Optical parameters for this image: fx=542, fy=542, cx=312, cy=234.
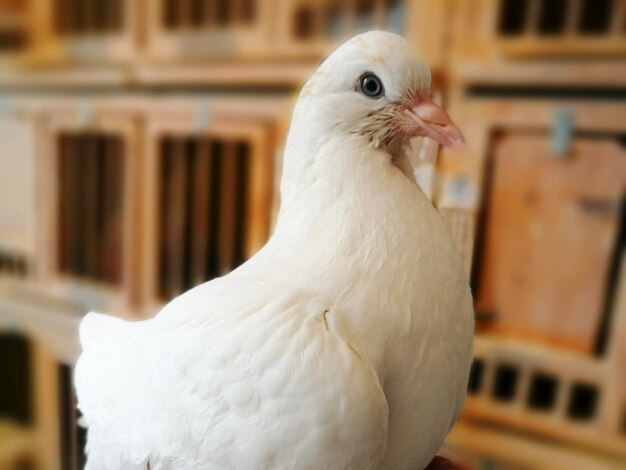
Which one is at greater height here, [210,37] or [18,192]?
[210,37]

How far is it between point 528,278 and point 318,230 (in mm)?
545

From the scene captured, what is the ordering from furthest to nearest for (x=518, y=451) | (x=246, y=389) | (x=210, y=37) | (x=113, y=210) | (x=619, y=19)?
(x=113, y=210)
(x=210, y=37)
(x=518, y=451)
(x=619, y=19)
(x=246, y=389)

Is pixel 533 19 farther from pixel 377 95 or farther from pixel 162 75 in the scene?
pixel 162 75

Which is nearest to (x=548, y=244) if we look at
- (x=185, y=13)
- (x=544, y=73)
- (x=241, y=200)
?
(x=544, y=73)

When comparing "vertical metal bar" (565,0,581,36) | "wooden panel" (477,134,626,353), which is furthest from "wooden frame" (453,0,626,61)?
"wooden panel" (477,134,626,353)

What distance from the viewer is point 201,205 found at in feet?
3.46

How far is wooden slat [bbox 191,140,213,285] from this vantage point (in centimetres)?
104

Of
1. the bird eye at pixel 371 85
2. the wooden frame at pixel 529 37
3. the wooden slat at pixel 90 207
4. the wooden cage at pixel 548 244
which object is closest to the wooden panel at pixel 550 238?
the wooden cage at pixel 548 244

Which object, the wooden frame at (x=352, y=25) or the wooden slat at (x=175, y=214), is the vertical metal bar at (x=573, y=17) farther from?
the wooden slat at (x=175, y=214)

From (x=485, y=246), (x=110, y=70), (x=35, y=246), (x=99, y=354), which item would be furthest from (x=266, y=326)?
(x=35, y=246)

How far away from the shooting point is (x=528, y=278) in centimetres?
82

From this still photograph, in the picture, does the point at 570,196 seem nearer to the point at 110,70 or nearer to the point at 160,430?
the point at 160,430

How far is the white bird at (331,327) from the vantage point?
1.06ft

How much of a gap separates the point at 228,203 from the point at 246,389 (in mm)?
724
